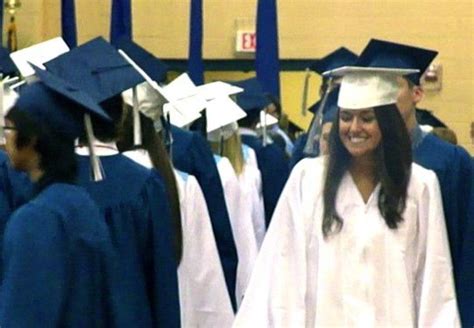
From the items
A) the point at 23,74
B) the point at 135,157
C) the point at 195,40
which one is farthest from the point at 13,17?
the point at 135,157

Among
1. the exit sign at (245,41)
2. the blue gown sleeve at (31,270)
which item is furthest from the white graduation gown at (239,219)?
the exit sign at (245,41)

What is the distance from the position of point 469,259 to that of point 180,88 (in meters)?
2.34

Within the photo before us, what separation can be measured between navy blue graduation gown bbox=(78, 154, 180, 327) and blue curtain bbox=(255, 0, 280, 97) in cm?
689

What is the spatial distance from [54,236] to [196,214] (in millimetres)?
1809

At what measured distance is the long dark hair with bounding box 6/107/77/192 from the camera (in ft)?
11.4

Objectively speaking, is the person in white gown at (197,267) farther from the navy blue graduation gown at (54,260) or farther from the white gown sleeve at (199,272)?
the navy blue graduation gown at (54,260)

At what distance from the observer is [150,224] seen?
13.3 ft

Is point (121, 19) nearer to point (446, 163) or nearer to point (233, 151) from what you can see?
point (233, 151)

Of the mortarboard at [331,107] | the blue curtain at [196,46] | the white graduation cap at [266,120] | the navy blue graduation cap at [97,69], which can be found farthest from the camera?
the blue curtain at [196,46]

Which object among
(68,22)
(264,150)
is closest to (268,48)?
(68,22)

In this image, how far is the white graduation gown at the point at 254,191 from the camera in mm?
7242

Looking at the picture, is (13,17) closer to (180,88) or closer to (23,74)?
(180,88)

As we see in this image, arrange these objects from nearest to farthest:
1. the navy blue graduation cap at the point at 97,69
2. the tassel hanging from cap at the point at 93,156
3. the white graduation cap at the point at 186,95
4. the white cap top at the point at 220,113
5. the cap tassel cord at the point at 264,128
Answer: the tassel hanging from cap at the point at 93,156
the navy blue graduation cap at the point at 97,69
the white graduation cap at the point at 186,95
the white cap top at the point at 220,113
the cap tassel cord at the point at 264,128

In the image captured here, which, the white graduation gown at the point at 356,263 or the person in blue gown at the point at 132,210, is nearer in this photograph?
the person in blue gown at the point at 132,210
